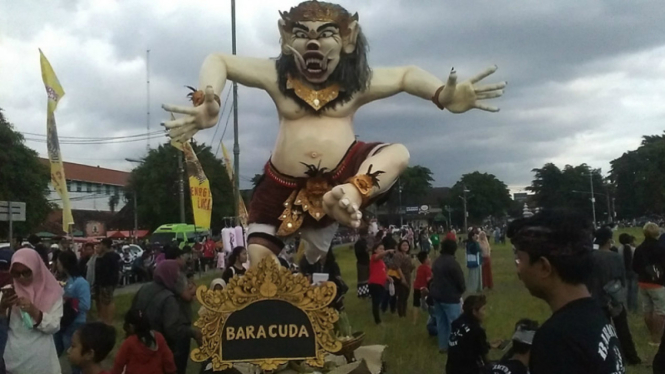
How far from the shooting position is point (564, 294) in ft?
6.32

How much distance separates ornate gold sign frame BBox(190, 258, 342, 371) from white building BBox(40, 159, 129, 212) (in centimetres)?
4970

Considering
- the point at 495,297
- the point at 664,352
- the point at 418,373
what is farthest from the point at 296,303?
the point at 495,297

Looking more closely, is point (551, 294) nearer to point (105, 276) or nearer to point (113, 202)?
point (105, 276)

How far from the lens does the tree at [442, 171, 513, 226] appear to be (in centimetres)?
6278

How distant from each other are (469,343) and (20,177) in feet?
84.8

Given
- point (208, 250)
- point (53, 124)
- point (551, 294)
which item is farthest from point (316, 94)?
point (208, 250)

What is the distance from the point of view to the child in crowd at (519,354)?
8.61 ft

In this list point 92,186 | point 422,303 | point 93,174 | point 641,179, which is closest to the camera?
point 422,303

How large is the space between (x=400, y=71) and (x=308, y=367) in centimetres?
193

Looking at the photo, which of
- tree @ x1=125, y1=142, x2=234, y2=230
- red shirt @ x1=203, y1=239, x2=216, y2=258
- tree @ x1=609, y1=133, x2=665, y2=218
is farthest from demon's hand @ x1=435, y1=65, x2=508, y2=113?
tree @ x1=609, y1=133, x2=665, y2=218

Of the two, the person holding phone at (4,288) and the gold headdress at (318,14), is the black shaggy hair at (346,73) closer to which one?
the gold headdress at (318,14)

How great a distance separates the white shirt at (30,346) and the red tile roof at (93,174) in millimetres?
49722

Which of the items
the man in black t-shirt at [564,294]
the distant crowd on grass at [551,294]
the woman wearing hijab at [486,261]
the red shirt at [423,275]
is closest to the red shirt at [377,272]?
the distant crowd on grass at [551,294]

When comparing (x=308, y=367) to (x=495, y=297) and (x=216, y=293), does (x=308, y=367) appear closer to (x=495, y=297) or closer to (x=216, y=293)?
(x=216, y=293)
